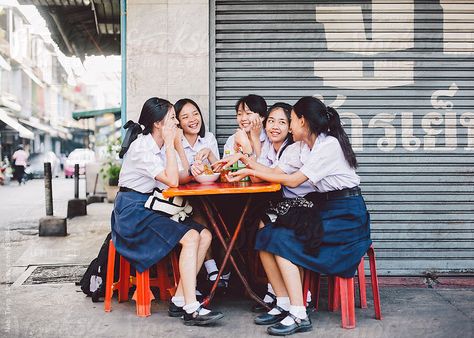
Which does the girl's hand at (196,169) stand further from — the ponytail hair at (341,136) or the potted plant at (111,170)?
the potted plant at (111,170)

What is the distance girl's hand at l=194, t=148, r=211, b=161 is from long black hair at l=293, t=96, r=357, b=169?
42.2 inches

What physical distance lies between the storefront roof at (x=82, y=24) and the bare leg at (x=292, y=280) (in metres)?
6.04

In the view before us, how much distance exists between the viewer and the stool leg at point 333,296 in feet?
15.2

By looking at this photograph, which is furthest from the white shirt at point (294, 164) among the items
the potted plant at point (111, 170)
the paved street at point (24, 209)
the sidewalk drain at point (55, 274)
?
the potted plant at point (111, 170)

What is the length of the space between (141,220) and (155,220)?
11cm

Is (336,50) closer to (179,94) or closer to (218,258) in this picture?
(179,94)

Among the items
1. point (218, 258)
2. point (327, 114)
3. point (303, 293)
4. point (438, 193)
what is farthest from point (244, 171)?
point (438, 193)

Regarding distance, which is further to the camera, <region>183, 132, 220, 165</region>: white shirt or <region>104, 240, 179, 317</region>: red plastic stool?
<region>183, 132, 220, 165</region>: white shirt

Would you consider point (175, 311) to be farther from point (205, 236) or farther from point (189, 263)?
point (205, 236)

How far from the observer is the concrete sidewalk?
4.12 meters

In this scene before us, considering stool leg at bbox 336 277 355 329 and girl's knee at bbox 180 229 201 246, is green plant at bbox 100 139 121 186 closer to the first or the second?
girl's knee at bbox 180 229 201 246

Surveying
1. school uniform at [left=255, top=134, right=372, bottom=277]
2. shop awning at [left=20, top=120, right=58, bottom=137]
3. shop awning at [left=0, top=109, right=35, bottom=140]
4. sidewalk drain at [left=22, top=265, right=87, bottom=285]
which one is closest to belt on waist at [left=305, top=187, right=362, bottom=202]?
school uniform at [left=255, top=134, right=372, bottom=277]

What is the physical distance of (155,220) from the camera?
4426mm

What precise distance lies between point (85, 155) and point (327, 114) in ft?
90.3
